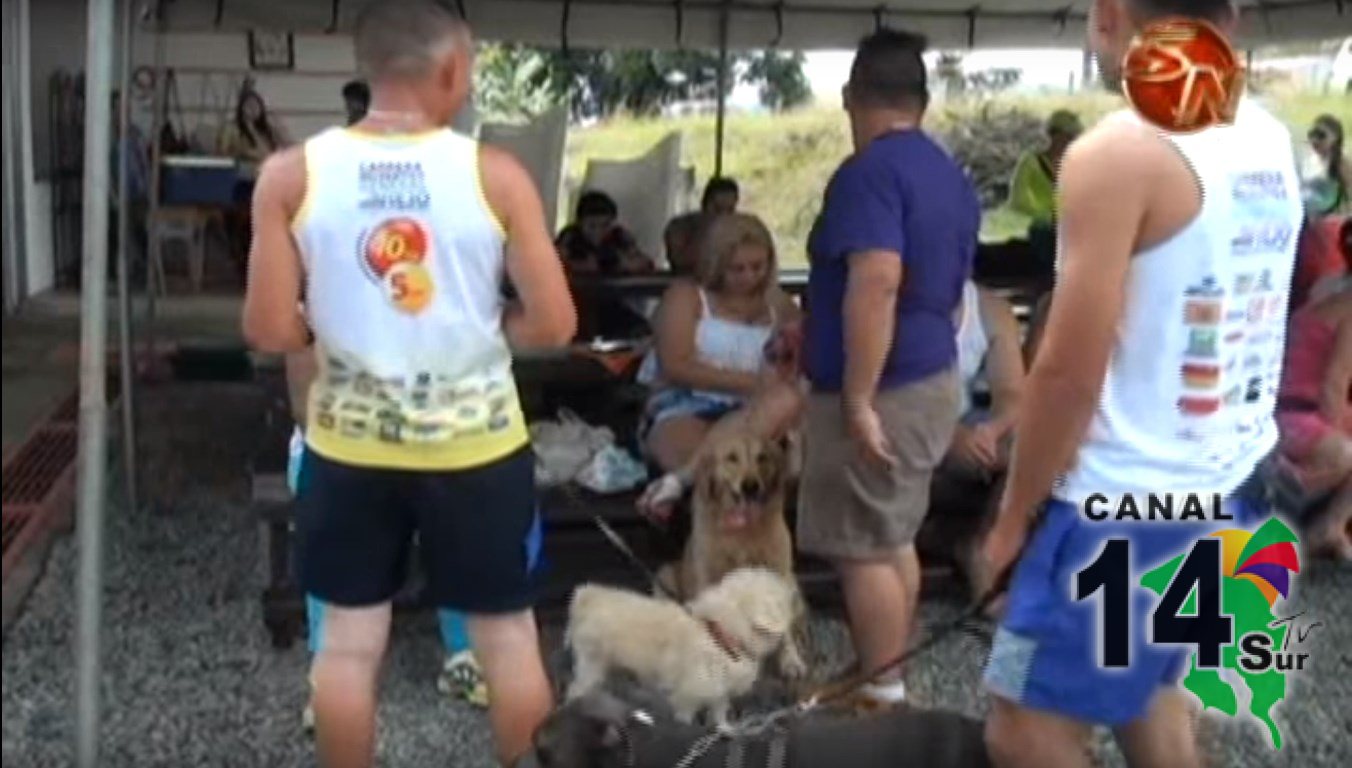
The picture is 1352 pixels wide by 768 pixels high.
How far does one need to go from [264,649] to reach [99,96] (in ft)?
6.24

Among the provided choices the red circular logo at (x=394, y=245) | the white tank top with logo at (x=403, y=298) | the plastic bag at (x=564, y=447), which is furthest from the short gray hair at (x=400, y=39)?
the plastic bag at (x=564, y=447)

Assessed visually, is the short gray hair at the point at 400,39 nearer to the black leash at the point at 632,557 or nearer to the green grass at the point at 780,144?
the black leash at the point at 632,557

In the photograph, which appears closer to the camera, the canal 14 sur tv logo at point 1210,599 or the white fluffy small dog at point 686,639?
the canal 14 sur tv logo at point 1210,599

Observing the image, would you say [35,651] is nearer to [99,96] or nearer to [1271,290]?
[99,96]

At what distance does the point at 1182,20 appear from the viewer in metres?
2.19

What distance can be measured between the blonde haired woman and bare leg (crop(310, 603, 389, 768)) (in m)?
1.64

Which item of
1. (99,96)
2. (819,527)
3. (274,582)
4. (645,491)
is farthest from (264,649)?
(99,96)

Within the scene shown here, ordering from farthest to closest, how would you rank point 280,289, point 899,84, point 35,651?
point 35,651 < point 899,84 < point 280,289

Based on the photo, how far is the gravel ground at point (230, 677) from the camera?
3.75 m

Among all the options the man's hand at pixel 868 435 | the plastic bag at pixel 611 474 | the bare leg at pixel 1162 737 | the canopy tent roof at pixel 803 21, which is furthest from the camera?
the canopy tent roof at pixel 803 21

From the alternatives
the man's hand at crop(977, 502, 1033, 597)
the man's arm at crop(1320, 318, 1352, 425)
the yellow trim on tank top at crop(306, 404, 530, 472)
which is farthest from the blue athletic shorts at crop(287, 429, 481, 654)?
the man's arm at crop(1320, 318, 1352, 425)

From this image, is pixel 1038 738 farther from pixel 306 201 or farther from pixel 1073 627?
pixel 306 201

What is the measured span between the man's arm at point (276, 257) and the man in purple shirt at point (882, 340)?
3.86 feet

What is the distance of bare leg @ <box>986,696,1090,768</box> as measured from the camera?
232 centimetres
